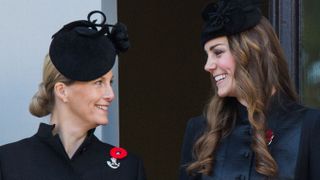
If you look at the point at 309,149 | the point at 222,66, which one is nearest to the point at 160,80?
the point at 222,66

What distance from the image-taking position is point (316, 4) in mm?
3758

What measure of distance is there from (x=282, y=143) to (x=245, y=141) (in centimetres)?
14

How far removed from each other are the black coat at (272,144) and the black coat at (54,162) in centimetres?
34

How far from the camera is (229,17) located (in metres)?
3.19

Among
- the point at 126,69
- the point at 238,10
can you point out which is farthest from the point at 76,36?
the point at 126,69

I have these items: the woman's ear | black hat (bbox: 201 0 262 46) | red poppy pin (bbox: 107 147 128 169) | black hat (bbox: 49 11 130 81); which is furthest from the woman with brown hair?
the woman's ear

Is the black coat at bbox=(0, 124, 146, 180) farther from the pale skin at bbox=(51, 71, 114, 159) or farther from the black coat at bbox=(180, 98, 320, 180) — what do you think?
the black coat at bbox=(180, 98, 320, 180)

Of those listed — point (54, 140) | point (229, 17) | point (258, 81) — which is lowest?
point (54, 140)

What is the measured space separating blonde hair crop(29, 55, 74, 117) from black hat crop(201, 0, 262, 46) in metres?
0.55

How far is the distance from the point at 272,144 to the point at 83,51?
78cm

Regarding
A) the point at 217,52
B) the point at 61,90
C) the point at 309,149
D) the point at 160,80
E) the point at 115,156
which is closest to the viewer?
the point at 309,149

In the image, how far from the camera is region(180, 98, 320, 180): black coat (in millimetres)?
3037

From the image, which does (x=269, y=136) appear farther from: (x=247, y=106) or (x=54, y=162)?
(x=54, y=162)

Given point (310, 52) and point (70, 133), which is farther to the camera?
point (310, 52)
